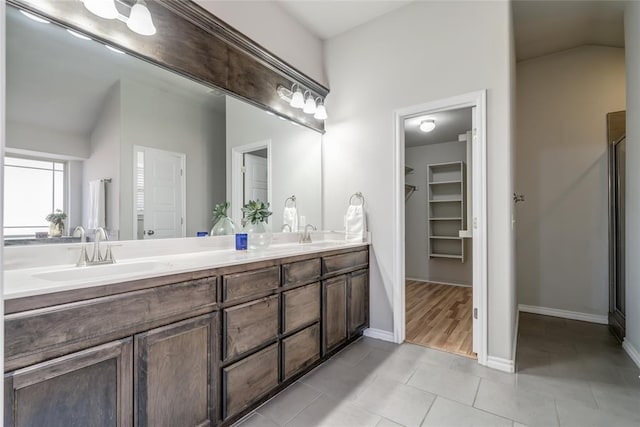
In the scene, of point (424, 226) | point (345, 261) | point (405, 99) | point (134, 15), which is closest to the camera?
point (134, 15)

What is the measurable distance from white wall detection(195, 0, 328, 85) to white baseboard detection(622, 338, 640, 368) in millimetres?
3432

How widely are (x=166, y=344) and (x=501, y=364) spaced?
7.30 ft

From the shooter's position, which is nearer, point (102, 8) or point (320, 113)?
point (102, 8)

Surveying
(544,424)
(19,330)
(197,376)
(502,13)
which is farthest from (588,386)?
(19,330)

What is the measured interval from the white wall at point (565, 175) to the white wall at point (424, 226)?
1.36 metres

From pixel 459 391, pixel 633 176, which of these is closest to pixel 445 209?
pixel 633 176

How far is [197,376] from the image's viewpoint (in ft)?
4.50

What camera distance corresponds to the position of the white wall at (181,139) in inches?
67.8

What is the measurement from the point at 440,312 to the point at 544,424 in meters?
1.90

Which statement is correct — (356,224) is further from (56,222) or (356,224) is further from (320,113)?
(56,222)

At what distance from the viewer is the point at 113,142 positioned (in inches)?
66.1

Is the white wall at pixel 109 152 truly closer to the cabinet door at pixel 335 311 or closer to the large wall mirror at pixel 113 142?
the large wall mirror at pixel 113 142

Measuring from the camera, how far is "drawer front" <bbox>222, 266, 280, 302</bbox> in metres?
1.51

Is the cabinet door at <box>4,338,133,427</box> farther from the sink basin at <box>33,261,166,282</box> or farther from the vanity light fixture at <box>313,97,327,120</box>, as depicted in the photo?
the vanity light fixture at <box>313,97,327,120</box>
